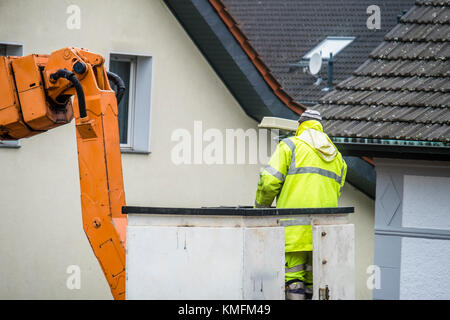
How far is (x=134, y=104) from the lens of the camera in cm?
1353

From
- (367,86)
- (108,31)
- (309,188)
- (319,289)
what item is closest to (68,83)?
(309,188)

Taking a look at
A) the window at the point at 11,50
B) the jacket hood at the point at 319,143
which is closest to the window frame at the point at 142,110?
the window at the point at 11,50

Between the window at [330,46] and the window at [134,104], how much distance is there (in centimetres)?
1074

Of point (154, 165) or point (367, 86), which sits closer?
point (367, 86)

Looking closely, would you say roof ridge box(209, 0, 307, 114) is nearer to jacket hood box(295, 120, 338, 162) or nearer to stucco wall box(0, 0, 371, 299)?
stucco wall box(0, 0, 371, 299)

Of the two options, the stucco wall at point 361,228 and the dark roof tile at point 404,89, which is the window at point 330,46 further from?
the dark roof tile at point 404,89

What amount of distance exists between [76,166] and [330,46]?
12.6m

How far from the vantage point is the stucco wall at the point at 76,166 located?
12445 millimetres

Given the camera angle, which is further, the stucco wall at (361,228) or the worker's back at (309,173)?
the stucco wall at (361,228)

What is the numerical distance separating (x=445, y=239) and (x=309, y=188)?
2787mm

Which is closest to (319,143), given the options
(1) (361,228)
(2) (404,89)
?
(2) (404,89)
